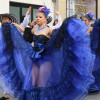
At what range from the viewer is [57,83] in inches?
155

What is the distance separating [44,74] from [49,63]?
213 mm

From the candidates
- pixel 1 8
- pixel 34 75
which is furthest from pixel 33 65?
pixel 1 8

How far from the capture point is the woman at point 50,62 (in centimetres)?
356

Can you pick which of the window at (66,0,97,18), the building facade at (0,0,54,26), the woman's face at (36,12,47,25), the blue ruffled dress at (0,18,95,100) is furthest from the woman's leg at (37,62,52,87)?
the window at (66,0,97,18)

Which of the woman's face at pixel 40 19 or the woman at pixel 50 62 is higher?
the woman's face at pixel 40 19

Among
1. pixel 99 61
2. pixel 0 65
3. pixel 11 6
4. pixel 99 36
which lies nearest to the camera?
pixel 0 65

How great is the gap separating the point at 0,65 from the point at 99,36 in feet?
6.85

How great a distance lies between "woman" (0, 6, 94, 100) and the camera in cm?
356

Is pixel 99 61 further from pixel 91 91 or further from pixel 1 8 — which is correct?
pixel 1 8

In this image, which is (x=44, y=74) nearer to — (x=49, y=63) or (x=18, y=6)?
(x=49, y=63)

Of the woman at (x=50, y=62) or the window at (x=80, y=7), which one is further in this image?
the window at (x=80, y=7)

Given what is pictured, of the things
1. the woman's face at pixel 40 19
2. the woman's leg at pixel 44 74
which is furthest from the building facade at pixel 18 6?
the woman's leg at pixel 44 74

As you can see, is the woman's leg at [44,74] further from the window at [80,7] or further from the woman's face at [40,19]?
the window at [80,7]

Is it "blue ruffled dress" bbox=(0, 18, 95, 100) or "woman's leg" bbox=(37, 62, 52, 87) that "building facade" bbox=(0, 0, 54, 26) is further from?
"woman's leg" bbox=(37, 62, 52, 87)
